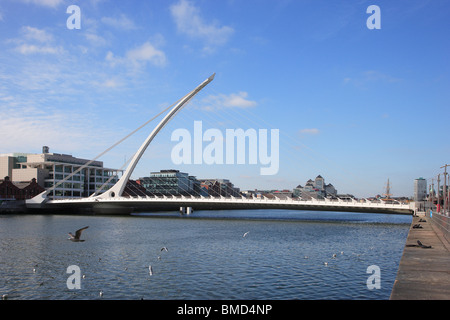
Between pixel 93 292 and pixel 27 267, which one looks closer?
pixel 93 292

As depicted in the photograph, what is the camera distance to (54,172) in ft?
357

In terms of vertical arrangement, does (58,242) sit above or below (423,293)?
below

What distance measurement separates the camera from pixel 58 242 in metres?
33.1

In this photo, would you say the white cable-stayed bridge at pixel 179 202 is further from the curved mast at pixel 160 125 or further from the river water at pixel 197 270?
the river water at pixel 197 270

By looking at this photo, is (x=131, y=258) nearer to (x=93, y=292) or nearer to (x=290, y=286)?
(x=93, y=292)

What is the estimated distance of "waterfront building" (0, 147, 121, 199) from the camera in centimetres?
10856

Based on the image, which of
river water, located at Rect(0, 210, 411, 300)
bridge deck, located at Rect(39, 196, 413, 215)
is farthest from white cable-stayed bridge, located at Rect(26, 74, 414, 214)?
river water, located at Rect(0, 210, 411, 300)

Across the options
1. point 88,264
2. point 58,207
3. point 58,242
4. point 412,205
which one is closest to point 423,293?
point 88,264

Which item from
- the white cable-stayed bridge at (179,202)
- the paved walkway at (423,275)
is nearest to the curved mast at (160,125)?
the white cable-stayed bridge at (179,202)

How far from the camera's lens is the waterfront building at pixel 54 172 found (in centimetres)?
10856

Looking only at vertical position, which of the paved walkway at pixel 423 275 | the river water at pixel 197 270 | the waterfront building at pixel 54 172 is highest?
the waterfront building at pixel 54 172
